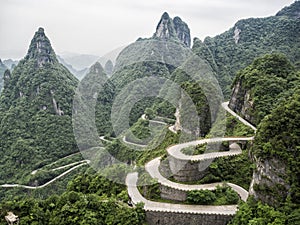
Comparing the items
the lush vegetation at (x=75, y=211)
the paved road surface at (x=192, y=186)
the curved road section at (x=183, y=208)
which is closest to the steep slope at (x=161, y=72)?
the paved road surface at (x=192, y=186)

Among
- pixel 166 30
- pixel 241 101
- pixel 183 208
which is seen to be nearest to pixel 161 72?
pixel 166 30

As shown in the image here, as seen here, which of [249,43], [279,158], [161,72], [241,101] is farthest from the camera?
[249,43]

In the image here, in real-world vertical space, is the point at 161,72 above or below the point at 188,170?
above

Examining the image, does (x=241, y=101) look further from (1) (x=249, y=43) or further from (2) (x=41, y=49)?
(2) (x=41, y=49)

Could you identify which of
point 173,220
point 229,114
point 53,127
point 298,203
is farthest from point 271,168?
point 53,127

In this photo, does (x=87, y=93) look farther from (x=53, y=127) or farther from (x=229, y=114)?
(x=229, y=114)

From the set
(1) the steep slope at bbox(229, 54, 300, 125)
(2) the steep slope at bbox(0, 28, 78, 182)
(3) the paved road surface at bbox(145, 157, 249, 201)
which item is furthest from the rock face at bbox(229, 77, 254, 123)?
(2) the steep slope at bbox(0, 28, 78, 182)
